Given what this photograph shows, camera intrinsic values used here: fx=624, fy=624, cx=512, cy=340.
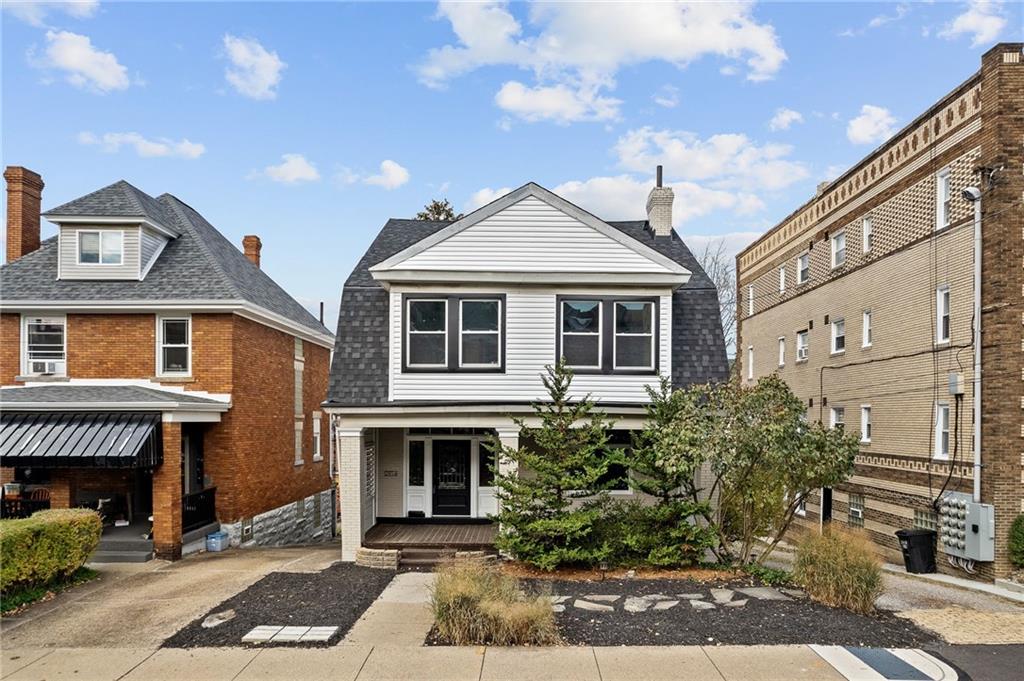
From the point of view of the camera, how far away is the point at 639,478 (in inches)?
550

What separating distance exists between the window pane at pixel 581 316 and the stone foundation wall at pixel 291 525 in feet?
32.0

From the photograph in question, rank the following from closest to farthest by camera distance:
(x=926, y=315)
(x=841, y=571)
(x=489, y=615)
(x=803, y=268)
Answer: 1. (x=489, y=615)
2. (x=841, y=571)
3. (x=926, y=315)
4. (x=803, y=268)

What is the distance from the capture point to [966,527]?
42.0 ft

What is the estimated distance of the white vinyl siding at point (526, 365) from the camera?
13.3m

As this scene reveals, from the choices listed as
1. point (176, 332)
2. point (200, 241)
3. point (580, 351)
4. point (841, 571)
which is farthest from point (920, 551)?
point (200, 241)

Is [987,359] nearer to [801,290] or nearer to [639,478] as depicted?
[639,478]

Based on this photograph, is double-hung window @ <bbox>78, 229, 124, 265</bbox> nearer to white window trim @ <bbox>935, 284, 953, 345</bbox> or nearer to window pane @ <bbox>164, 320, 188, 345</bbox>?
window pane @ <bbox>164, 320, 188, 345</bbox>

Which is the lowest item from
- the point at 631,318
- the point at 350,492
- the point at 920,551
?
the point at 920,551

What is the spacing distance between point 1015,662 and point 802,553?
116 inches

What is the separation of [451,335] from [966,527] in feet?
37.2

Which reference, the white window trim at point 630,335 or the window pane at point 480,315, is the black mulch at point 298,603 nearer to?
the window pane at point 480,315

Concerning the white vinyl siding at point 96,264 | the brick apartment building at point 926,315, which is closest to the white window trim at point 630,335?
the brick apartment building at point 926,315

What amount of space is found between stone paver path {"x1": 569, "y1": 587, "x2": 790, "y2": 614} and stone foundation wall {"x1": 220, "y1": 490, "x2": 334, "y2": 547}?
9693 millimetres

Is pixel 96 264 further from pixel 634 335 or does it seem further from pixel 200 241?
pixel 634 335
